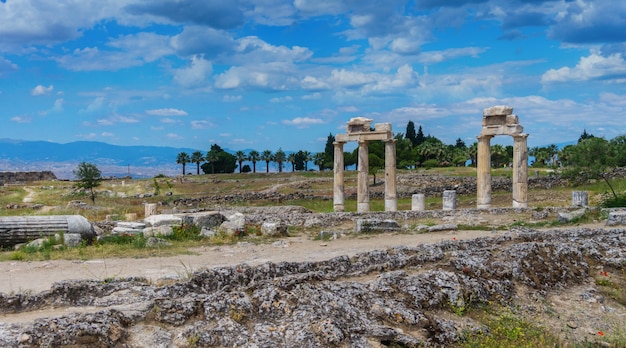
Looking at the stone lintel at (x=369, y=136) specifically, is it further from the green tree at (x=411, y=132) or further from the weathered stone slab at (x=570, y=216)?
the green tree at (x=411, y=132)

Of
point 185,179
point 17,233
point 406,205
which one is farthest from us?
point 185,179

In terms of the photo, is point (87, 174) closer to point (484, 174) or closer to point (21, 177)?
point (484, 174)

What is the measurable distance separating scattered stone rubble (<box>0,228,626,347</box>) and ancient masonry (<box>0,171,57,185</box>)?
273ft

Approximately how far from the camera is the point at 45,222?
19.5 m

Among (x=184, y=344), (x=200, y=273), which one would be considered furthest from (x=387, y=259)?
(x=184, y=344)

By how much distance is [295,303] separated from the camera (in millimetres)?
9164

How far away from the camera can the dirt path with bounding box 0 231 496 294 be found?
41.2 feet

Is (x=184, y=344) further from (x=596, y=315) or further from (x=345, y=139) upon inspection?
(x=345, y=139)

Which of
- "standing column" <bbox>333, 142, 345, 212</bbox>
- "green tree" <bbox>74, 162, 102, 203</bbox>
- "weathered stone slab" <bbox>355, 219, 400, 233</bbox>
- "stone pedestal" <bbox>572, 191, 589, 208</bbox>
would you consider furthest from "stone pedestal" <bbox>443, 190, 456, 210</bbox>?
"green tree" <bbox>74, 162, 102, 203</bbox>

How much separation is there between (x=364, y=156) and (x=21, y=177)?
7154 centimetres

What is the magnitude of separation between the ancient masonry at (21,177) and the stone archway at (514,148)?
7327cm

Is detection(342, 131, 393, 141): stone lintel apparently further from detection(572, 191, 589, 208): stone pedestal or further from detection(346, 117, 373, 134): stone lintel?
detection(572, 191, 589, 208): stone pedestal

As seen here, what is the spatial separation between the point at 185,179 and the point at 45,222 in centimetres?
6141

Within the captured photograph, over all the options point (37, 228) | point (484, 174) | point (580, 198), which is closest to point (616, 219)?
point (580, 198)
